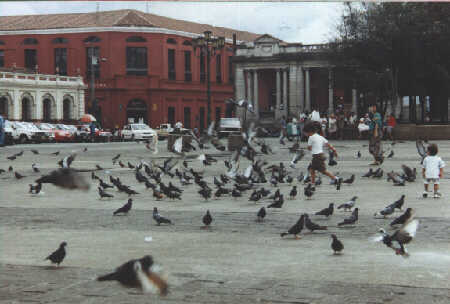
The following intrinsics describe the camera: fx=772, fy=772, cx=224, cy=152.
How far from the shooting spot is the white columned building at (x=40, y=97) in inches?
2307

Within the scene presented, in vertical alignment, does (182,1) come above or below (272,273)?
above

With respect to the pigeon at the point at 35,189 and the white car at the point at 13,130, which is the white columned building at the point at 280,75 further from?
the pigeon at the point at 35,189

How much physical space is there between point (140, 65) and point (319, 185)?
54281 mm

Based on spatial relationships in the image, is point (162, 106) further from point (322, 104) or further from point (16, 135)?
point (16, 135)

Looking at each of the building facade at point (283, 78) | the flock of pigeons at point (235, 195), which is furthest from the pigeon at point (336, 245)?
the building facade at point (283, 78)

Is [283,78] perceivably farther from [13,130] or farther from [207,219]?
[207,219]

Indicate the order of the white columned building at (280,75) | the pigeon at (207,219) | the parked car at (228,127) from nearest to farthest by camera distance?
1. the pigeon at (207,219)
2. the parked car at (228,127)
3. the white columned building at (280,75)

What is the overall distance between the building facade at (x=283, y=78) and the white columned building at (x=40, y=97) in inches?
561

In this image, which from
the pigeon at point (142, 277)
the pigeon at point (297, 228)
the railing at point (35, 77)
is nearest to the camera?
the pigeon at point (142, 277)

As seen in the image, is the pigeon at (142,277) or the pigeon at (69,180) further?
the pigeon at (69,180)

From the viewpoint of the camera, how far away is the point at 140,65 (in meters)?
67.4

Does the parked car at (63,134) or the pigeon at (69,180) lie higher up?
the pigeon at (69,180)

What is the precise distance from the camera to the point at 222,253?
7.19 m

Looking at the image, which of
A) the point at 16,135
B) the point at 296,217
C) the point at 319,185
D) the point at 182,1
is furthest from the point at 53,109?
the point at 182,1
